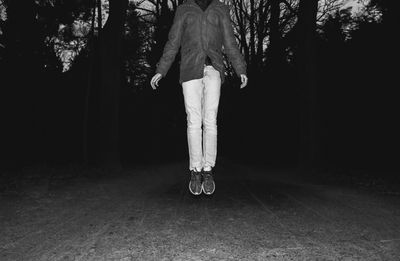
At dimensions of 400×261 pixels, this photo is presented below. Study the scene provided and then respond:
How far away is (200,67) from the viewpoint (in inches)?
150

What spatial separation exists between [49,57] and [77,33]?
4.44 m

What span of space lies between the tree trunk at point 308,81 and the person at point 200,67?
742cm

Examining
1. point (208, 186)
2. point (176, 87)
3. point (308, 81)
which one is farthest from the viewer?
point (176, 87)

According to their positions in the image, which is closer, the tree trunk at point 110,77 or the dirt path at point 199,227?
the dirt path at point 199,227

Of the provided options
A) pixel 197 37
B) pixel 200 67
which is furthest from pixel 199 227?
pixel 197 37

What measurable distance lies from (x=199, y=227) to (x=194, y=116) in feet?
5.69

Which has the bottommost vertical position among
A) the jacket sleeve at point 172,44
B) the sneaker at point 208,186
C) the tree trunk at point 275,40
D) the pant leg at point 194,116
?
the sneaker at point 208,186

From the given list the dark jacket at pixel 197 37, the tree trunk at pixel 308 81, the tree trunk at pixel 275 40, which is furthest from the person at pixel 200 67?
the tree trunk at pixel 275 40

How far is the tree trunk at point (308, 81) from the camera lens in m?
10.7

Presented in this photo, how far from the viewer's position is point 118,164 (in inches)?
428

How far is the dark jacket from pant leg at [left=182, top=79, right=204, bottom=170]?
A: 0.10 m

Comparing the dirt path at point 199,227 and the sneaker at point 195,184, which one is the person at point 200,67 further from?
the dirt path at point 199,227

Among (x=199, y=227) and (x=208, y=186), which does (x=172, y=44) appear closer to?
(x=208, y=186)

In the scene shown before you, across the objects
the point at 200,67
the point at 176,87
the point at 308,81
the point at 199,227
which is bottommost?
the point at 199,227
